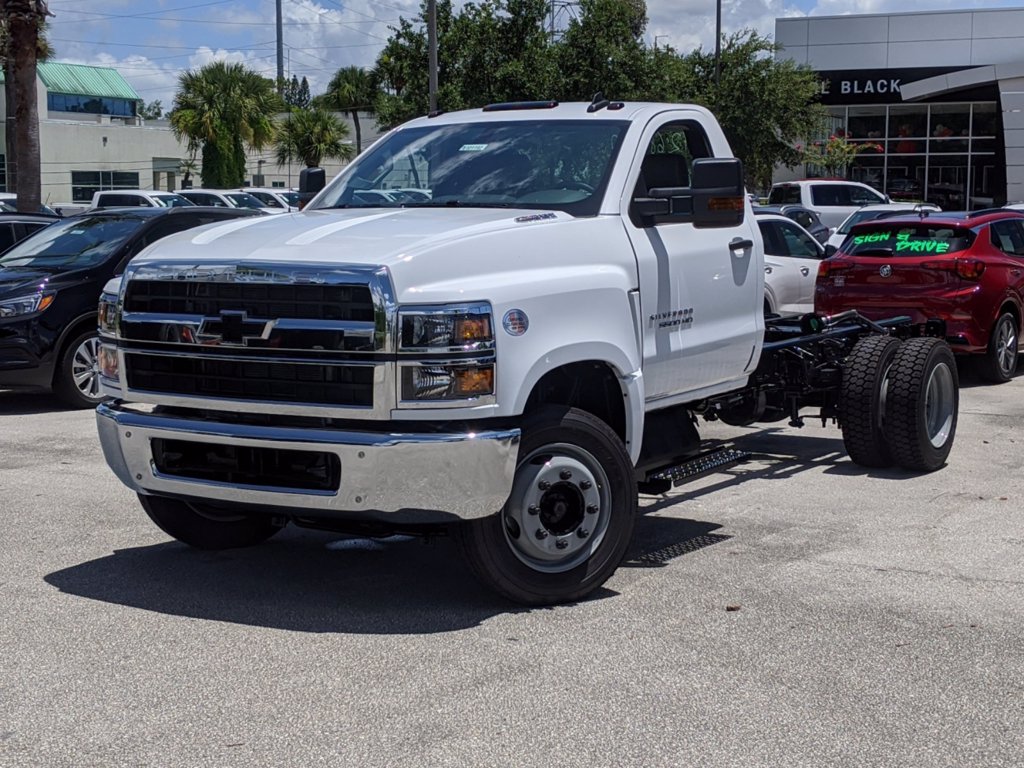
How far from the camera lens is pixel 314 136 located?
190ft

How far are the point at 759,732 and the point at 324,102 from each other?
70032 millimetres

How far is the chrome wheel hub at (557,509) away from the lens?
224 inches

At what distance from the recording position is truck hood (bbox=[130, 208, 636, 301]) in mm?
5457

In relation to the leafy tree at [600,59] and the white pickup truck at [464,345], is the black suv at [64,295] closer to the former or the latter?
the white pickup truck at [464,345]

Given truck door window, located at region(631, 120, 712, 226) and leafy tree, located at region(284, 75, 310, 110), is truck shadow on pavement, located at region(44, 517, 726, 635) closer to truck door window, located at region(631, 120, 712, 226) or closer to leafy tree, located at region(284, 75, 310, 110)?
truck door window, located at region(631, 120, 712, 226)

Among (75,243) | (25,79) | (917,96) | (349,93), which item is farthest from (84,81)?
(75,243)

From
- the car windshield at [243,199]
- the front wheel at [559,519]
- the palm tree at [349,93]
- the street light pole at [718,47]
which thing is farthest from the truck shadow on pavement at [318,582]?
the palm tree at [349,93]

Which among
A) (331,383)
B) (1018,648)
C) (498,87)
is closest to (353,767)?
(331,383)

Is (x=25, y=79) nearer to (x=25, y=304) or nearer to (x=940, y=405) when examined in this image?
(x=25, y=304)

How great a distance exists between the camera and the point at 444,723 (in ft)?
15.1

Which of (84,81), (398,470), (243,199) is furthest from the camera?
(84,81)

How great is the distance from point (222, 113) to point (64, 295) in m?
40.4

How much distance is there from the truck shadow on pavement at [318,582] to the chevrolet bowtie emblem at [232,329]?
117 centimetres

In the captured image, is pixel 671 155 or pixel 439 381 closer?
pixel 439 381
